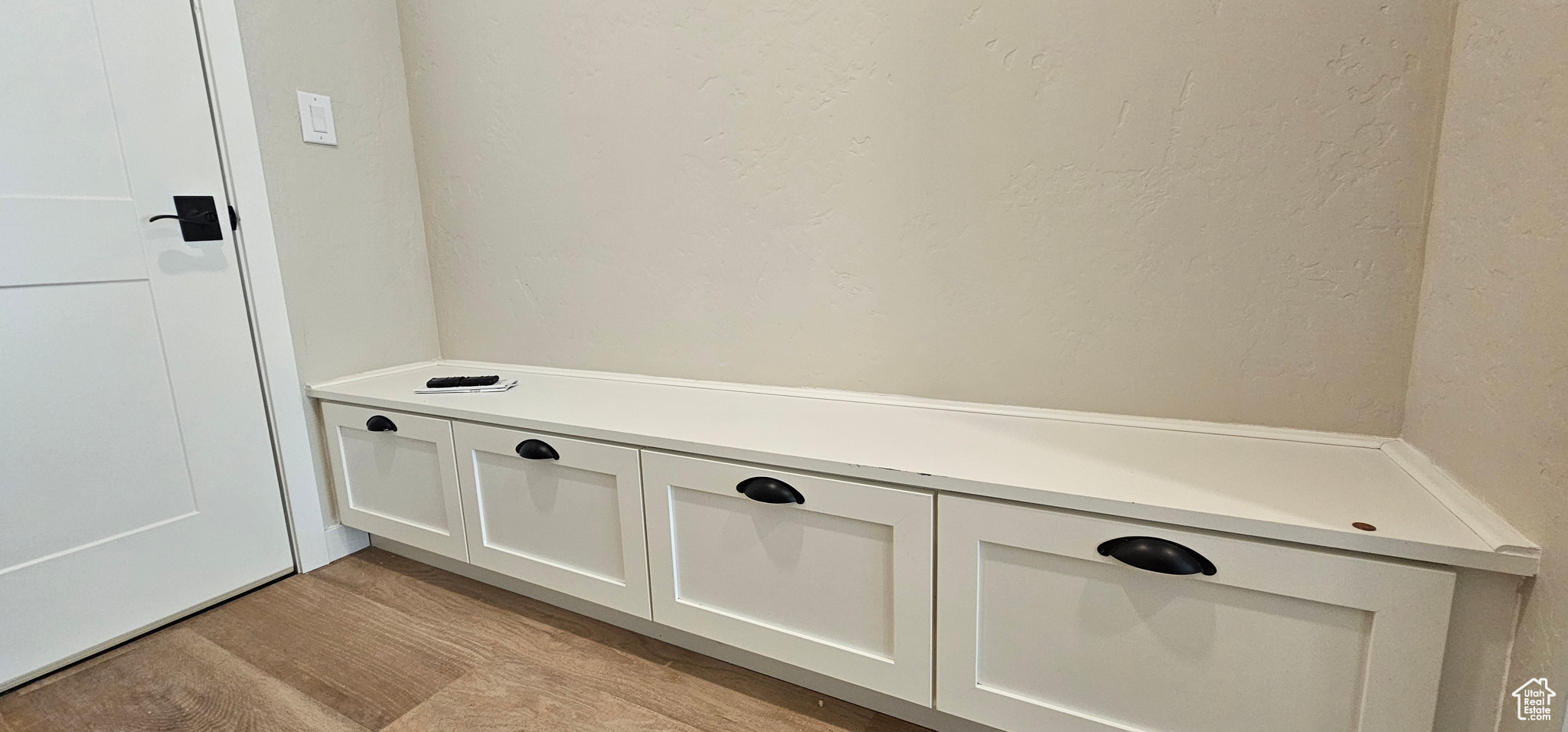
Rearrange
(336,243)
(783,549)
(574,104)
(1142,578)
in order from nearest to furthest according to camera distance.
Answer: (1142,578)
(783,549)
(574,104)
(336,243)

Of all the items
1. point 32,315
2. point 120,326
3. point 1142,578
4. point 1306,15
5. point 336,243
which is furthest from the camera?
point 336,243

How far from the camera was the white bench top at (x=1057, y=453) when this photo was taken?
794 millimetres

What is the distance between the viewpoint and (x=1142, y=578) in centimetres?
90

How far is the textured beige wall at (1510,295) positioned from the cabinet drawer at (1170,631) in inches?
4.3

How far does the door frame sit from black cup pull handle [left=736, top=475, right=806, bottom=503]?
55.3 inches

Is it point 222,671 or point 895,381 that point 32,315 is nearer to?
point 222,671

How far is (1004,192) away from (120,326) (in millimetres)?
1909

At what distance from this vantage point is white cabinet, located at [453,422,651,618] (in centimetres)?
134

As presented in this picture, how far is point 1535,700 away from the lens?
0.68m

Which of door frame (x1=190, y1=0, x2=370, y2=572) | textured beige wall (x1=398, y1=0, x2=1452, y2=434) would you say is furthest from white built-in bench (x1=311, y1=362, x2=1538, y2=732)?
door frame (x1=190, y1=0, x2=370, y2=572)

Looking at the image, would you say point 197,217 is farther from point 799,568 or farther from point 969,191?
point 969,191

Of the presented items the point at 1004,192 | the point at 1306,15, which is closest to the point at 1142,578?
the point at 1004,192

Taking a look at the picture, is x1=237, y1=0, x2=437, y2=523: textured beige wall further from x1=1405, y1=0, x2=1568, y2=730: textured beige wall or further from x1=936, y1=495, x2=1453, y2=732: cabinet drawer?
x1=1405, y1=0, x2=1568, y2=730: textured beige wall

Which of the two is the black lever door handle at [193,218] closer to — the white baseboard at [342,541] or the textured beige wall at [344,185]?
the textured beige wall at [344,185]
